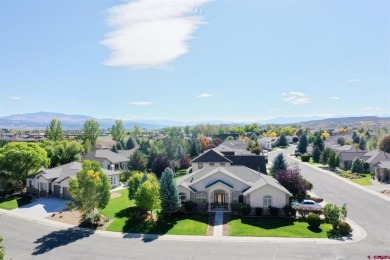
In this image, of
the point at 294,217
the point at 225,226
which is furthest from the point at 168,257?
the point at 294,217

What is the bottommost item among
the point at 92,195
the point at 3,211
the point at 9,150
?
the point at 3,211

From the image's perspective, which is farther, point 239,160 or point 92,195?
point 239,160

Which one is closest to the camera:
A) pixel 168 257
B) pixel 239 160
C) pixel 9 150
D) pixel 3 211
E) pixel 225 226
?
pixel 168 257

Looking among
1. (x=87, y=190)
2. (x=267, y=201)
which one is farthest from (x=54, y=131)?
→ (x=267, y=201)

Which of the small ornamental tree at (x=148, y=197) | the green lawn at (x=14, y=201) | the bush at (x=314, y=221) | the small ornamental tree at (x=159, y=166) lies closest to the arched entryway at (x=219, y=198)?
the small ornamental tree at (x=148, y=197)

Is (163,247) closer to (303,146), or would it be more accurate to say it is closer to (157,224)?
(157,224)

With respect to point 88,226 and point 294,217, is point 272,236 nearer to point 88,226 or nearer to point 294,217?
point 294,217
